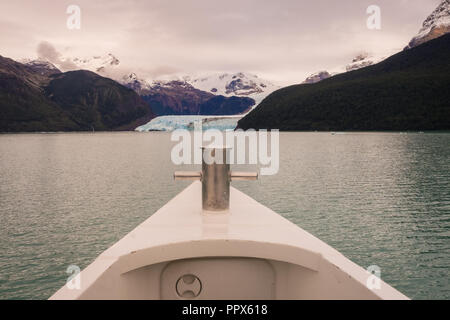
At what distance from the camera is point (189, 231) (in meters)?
2.99

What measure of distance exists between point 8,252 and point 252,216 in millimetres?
11696

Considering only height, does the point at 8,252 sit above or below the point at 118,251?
below

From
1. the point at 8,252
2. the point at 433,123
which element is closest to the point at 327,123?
the point at 433,123

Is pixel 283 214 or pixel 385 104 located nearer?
pixel 283 214

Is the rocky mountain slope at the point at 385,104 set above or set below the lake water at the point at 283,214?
above

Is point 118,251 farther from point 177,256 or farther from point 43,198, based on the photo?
point 43,198

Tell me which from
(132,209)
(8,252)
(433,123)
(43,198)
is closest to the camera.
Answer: (8,252)

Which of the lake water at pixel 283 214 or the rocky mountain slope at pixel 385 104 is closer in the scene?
the lake water at pixel 283 214

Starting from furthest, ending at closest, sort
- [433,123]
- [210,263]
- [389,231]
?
[433,123] < [389,231] < [210,263]

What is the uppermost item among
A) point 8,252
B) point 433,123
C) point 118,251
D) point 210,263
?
point 433,123

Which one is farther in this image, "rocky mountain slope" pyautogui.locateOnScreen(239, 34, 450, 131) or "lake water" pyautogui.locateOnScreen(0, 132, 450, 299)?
"rocky mountain slope" pyautogui.locateOnScreen(239, 34, 450, 131)

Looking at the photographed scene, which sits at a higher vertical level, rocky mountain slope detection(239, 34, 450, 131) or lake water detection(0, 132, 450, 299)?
rocky mountain slope detection(239, 34, 450, 131)

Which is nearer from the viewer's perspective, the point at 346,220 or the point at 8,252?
the point at 8,252

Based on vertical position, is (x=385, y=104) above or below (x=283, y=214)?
above
